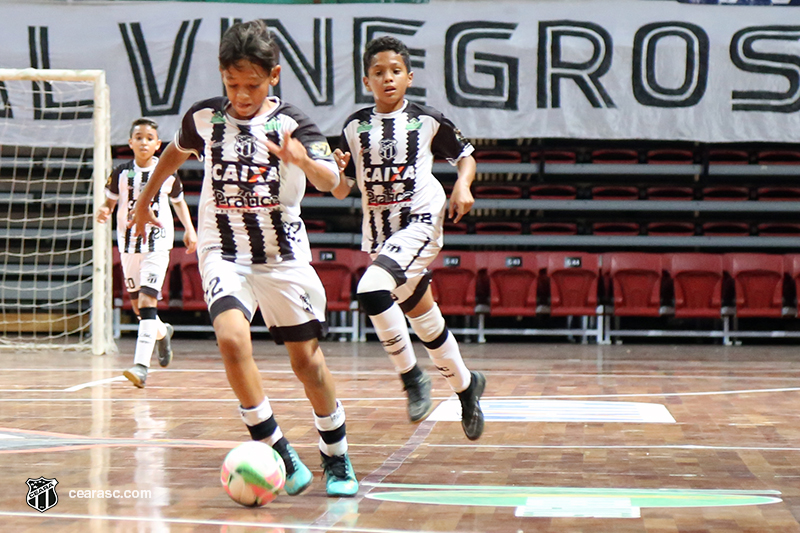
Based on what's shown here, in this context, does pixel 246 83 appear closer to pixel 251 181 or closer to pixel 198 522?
pixel 251 181

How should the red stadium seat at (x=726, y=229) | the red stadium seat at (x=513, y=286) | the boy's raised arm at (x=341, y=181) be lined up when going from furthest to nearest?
the red stadium seat at (x=726, y=229), the red stadium seat at (x=513, y=286), the boy's raised arm at (x=341, y=181)

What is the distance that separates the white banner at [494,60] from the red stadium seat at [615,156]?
79 cm

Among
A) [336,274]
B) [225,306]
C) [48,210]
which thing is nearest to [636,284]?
[336,274]

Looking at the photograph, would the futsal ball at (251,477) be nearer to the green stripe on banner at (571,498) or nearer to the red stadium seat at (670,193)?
the green stripe on banner at (571,498)

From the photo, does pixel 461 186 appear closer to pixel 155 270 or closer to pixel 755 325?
pixel 155 270

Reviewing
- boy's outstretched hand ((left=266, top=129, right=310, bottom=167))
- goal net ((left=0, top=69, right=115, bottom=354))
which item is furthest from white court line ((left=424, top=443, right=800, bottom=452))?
goal net ((left=0, top=69, right=115, bottom=354))

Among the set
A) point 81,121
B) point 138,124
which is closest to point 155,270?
point 138,124

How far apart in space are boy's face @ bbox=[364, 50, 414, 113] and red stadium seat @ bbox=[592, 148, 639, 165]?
870 cm

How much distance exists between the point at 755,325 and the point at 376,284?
10312 millimetres

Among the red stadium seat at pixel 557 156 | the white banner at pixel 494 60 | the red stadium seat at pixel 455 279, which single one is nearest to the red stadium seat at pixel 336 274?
the red stadium seat at pixel 455 279

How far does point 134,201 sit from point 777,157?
8.83 metres

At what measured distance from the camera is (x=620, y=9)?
12.5 metres

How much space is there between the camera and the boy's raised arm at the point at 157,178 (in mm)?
4008

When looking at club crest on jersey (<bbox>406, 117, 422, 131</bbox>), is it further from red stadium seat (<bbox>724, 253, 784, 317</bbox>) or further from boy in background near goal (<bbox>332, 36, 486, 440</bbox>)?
red stadium seat (<bbox>724, 253, 784, 317</bbox>)
